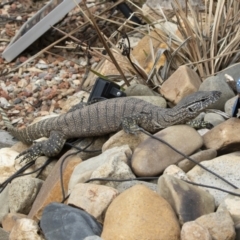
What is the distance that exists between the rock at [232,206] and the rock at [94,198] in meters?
0.60

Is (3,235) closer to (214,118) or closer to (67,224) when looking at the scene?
(67,224)

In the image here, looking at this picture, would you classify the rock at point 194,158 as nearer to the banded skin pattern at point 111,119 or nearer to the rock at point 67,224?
the banded skin pattern at point 111,119

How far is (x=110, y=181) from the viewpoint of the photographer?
3.79 meters

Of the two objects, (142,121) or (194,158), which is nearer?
(194,158)

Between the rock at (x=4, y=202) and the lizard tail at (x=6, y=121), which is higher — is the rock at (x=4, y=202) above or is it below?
below

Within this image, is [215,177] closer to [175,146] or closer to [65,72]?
[175,146]

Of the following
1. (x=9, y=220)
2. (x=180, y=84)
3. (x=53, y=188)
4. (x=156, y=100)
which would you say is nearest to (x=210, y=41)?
(x=180, y=84)

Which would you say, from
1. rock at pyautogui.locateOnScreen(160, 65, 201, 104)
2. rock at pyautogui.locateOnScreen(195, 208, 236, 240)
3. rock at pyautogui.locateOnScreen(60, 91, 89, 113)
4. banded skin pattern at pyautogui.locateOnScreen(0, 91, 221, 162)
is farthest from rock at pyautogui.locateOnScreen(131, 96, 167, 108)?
rock at pyautogui.locateOnScreen(195, 208, 236, 240)

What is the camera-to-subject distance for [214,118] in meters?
4.39

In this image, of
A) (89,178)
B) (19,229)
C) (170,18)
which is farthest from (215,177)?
(170,18)

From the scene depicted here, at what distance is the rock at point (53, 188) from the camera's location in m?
3.95

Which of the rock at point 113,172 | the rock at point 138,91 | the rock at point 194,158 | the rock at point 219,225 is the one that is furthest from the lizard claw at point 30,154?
the rock at point 219,225

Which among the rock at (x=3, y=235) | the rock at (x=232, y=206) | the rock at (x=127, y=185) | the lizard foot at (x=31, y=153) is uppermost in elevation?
the rock at (x=3, y=235)

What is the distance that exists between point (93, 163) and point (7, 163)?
1.00 metres
